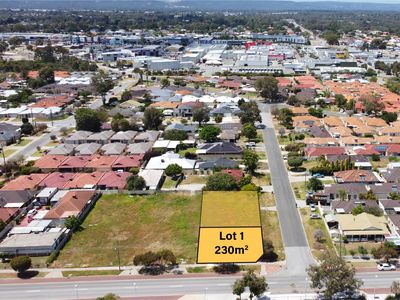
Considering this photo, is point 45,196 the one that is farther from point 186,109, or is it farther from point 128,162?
point 186,109

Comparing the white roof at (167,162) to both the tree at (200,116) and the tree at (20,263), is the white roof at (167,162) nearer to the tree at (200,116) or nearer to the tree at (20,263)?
the tree at (200,116)

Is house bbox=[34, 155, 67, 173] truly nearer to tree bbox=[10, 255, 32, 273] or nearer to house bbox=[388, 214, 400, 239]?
tree bbox=[10, 255, 32, 273]

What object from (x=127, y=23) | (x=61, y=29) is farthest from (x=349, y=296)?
(x=127, y=23)

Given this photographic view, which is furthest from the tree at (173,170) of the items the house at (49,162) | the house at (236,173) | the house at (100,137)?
the house at (100,137)

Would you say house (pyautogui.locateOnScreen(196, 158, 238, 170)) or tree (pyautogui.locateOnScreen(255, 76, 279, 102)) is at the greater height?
tree (pyautogui.locateOnScreen(255, 76, 279, 102))

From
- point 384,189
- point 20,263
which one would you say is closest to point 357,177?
point 384,189

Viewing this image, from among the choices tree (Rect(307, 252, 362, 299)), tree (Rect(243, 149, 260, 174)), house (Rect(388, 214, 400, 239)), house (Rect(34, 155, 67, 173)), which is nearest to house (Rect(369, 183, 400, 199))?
house (Rect(388, 214, 400, 239))
